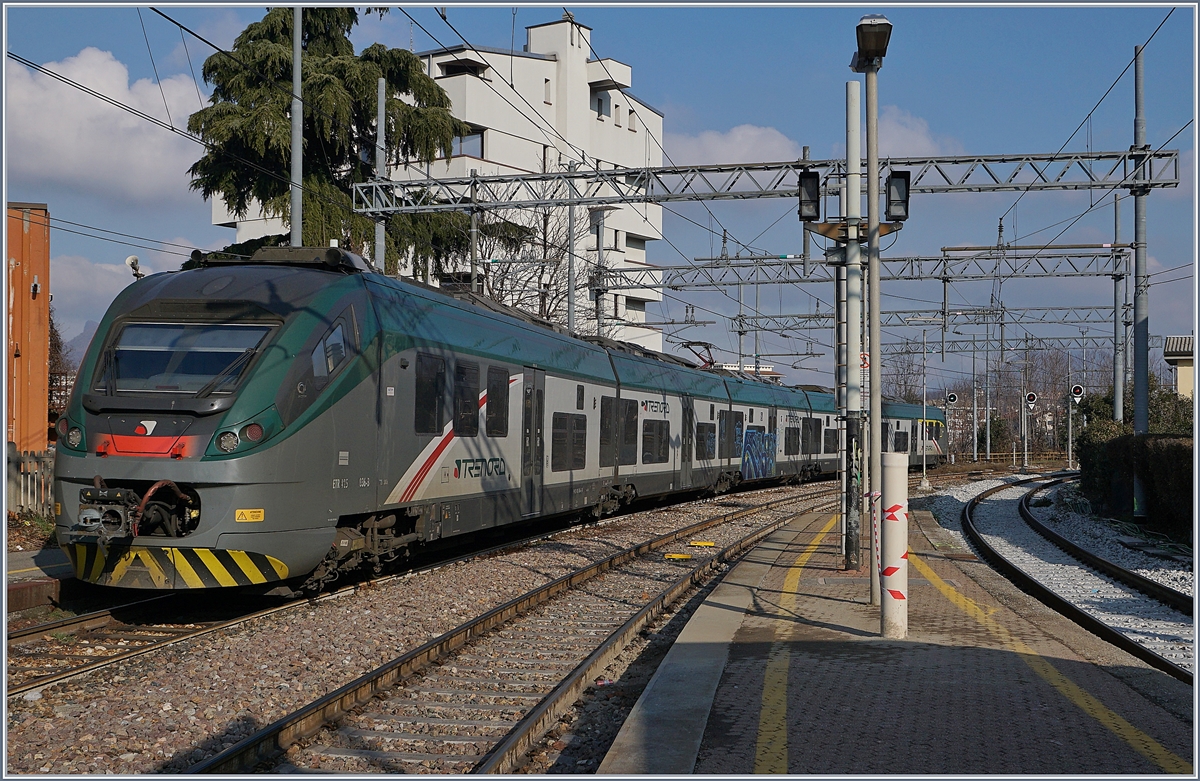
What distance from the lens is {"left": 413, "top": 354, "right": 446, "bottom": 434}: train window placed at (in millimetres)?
11930

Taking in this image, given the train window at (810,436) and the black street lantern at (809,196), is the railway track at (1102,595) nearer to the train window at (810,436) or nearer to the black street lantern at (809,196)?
the black street lantern at (809,196)

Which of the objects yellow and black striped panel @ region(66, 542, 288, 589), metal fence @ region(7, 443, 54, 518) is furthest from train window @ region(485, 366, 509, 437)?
metal fence @ region(7, 443, 54, 518)

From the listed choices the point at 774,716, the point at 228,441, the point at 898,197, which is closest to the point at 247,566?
the point at 228,441

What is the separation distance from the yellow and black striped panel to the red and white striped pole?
5.32 meters

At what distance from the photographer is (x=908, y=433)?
43.5 meters

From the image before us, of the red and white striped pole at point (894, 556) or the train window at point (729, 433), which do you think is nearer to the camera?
the red and white striped pole at point (894, 556)

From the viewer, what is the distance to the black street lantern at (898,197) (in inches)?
442

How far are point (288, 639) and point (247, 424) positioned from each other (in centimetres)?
188

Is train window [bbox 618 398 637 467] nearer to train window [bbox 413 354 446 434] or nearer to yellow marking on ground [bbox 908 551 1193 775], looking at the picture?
train window [bbox 413 354 446 434]

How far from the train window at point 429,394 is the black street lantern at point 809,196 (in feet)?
15.2

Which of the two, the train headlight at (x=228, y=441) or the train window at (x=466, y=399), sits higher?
the train window at (x=466, y=399)

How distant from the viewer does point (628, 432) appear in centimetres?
2116

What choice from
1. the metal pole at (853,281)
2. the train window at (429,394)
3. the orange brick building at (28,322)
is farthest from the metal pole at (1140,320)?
the orange brick building at (28,322)

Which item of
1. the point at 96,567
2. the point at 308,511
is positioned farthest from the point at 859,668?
the point at 96,567
